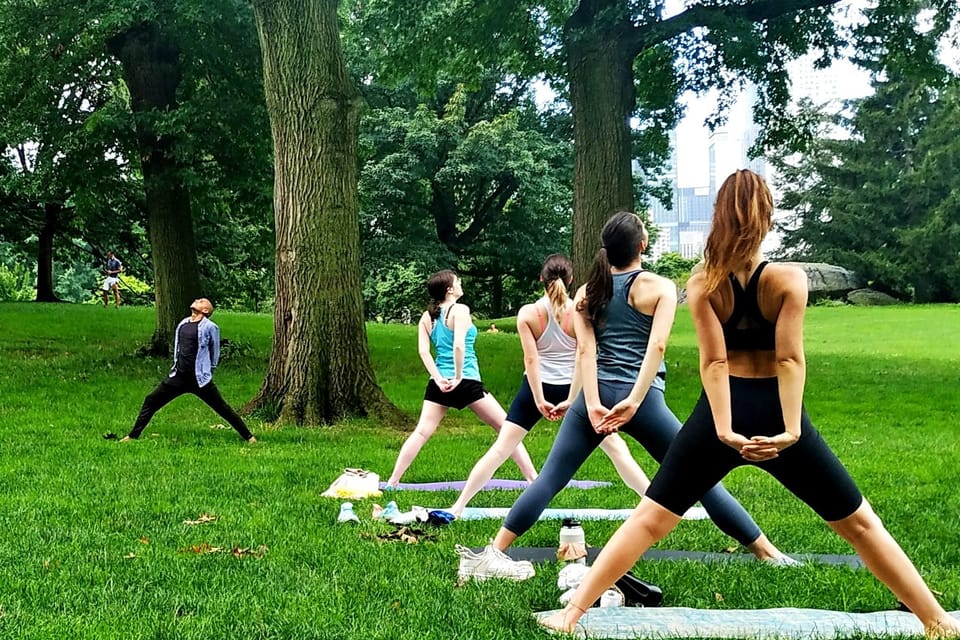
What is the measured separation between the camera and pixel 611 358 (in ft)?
14.7

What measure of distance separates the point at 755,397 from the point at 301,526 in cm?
340

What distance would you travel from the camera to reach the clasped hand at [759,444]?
3.18 m

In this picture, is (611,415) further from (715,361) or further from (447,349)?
(447,349)

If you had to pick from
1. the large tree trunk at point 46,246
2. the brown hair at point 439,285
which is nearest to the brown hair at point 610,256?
the brown hair at point 439,285

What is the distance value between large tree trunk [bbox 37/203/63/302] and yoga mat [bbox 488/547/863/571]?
938 inches

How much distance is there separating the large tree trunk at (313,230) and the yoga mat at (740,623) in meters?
6.62

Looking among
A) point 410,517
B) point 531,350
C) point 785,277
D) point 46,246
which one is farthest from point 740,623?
point 46,246

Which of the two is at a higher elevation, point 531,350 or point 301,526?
point 531,350

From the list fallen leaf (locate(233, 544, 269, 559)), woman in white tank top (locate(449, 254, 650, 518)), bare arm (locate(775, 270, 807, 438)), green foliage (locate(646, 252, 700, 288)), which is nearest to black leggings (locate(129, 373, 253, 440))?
fallen leaf (locate(233, 544, 269, 559))

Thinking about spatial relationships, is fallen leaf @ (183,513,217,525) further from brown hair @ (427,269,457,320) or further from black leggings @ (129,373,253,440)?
black leggings @ (129,373,253,440)

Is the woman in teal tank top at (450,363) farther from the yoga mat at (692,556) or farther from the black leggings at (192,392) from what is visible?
the black leggings at (192,392)

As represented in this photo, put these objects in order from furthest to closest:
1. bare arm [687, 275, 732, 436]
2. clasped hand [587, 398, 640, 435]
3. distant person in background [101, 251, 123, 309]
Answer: distant person in background [101, 251, 123, 309] → clasped hand [587, 398, 640, 435] → bare arm [687, 275, 732, 436]

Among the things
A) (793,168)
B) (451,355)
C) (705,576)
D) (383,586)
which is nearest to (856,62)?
(451,355)

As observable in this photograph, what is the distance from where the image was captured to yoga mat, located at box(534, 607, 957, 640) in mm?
3666
